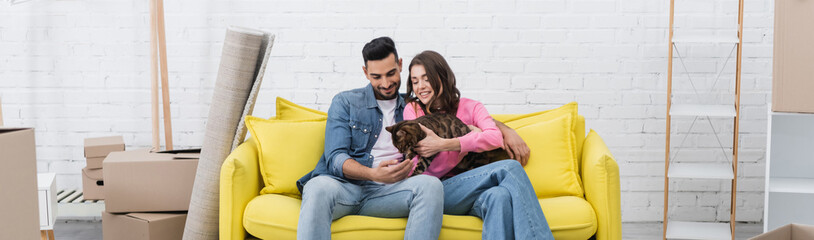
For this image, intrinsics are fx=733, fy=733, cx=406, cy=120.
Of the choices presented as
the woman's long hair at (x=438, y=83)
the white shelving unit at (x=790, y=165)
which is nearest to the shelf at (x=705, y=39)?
the white shelving unit at (x=790, y=165)

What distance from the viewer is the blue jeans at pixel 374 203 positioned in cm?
225

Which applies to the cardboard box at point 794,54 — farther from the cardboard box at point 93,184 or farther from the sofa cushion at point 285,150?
the cardboard box at point 93,184

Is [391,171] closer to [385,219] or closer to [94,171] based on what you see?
[385,219]

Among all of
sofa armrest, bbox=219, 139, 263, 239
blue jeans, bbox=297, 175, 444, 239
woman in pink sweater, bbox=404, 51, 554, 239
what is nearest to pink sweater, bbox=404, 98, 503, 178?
woman in pink sweater, bbox=404, 51, 554, 239

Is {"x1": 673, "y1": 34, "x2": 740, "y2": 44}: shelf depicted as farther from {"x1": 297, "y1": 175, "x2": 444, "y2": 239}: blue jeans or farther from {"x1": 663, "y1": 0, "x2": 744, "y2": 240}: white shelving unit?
{"x1": 297, "y1": 175, "x2": 444, "y2": 239}: blue jeans

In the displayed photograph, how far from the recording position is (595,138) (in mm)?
2805

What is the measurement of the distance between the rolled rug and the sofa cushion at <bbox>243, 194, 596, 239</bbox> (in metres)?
0.30

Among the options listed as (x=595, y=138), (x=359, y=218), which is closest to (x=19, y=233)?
(x=359, y=218)

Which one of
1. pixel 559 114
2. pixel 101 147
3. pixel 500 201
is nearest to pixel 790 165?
pixel 559 114

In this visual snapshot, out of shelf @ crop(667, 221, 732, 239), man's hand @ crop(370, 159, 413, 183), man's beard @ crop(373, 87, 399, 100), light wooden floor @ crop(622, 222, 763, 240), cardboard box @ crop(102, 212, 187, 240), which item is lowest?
light wooden floor @ crop(622, 222, 763, 240)

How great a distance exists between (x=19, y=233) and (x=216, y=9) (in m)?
2.61

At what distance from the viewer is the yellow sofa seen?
7.77 ft

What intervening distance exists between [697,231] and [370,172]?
1.66 metres

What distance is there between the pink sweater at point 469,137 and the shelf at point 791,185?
1.32 meters
